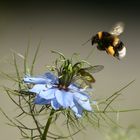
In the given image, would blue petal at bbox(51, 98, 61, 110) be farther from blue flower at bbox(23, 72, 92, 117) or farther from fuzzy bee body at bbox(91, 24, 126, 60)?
fuzzy bee body at bbox(91, 24, 126, 60)

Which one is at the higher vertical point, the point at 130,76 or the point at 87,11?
the point at 87,11

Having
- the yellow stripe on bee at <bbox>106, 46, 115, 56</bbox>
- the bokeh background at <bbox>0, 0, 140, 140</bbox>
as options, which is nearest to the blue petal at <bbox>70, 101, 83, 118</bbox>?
the yellow stripe on bee at <bbox>106, 46, 115, 56</bbox>

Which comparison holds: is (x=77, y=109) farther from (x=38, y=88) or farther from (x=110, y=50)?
(x=110, y=50)

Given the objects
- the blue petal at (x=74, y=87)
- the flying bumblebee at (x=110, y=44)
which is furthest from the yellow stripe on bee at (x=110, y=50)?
the blue petal at (x=74, y=87)

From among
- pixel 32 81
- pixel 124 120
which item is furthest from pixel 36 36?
pixel 32 81

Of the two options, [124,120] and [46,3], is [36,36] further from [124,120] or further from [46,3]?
[124,120]

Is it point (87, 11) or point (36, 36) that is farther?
point (87, 11)

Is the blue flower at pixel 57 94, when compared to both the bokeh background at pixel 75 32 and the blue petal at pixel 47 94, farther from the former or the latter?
the bokeh background at pixel 75 32
